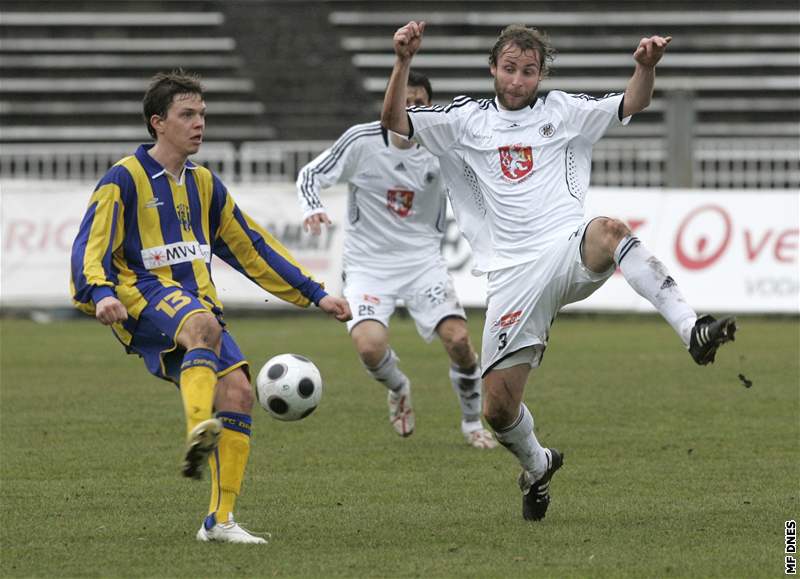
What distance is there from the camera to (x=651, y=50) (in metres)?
6.60

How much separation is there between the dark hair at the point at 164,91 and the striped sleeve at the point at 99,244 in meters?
0.32

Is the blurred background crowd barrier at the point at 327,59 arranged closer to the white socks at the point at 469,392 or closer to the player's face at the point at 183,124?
the white socks at the point at 469,392

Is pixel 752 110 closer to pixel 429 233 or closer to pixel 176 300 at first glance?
pixel 429 233

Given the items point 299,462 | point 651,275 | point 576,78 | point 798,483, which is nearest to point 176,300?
point 651,275

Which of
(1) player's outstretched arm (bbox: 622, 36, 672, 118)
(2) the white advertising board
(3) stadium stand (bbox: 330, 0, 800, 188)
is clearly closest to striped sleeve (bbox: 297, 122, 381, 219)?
(1) player's outstretched arm (bbox: 622, 36, 672, 118)

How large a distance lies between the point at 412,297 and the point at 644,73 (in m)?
3.66

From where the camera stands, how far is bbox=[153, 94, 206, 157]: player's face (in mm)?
6629

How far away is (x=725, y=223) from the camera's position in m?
18.0

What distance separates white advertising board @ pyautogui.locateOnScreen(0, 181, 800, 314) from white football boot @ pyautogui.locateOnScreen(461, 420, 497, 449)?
8.54 metres

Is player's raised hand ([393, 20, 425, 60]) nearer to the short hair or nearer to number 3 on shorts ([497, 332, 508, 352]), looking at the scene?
the short hair

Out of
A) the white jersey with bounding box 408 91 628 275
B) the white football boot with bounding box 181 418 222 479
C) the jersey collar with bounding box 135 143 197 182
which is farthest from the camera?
the white jersey with bounding box 408 91 628 275

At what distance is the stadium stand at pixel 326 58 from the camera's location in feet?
84.0

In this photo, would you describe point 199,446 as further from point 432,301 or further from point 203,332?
point 432,301

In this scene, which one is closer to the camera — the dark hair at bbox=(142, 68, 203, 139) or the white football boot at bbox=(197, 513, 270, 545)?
the white football boot at bbox=(197, 513, 270, 545)
